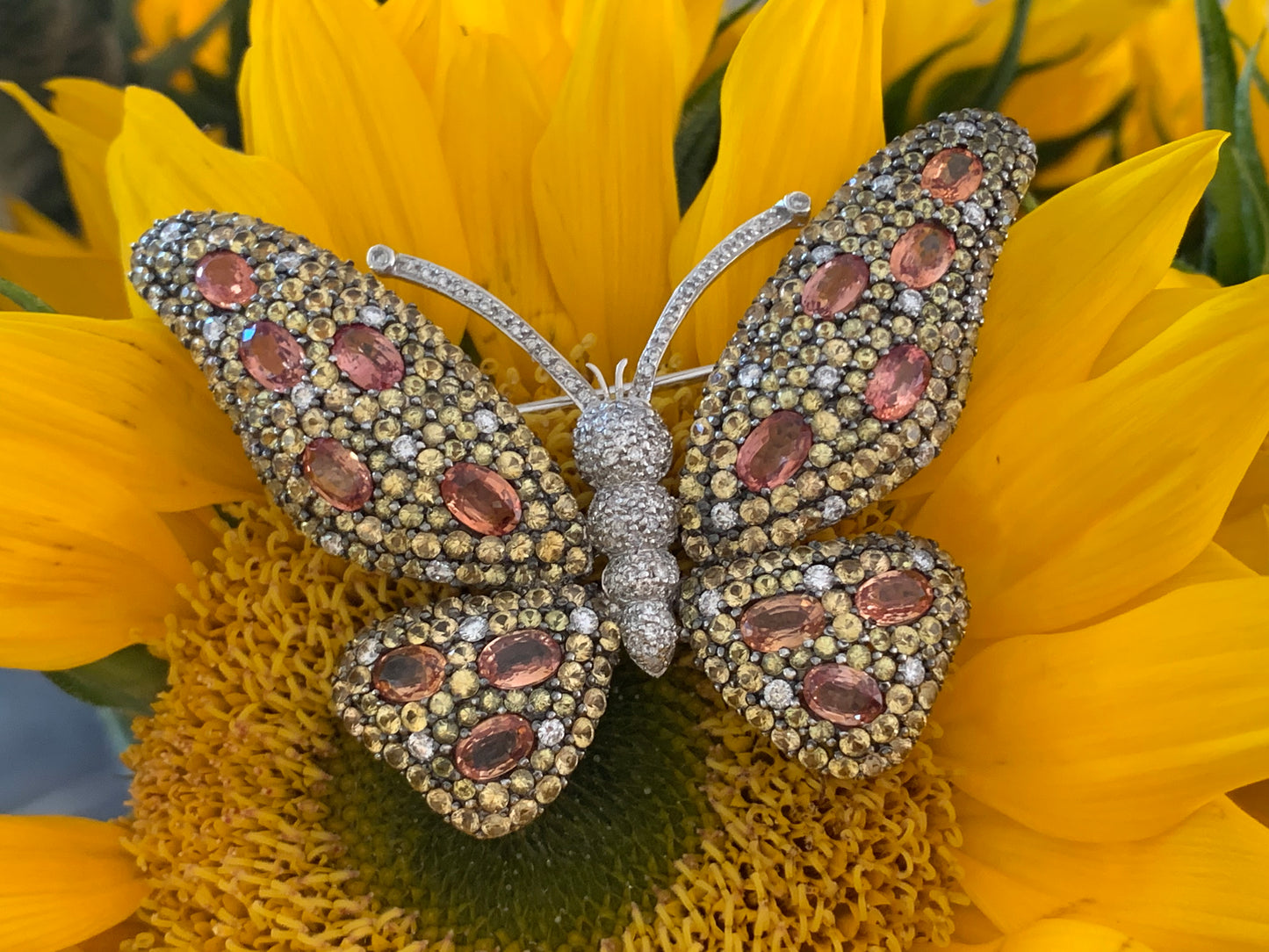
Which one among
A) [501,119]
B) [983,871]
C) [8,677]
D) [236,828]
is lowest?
[983,871]

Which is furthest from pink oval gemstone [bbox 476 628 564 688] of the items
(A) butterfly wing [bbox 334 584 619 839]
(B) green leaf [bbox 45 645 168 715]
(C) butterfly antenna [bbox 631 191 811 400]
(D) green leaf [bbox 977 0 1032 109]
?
(D) green leaf [bbox 977 0 1032 109]

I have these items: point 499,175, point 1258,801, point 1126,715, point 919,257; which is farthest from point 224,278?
point 1258,801

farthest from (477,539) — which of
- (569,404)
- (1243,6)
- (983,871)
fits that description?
(1243,6)

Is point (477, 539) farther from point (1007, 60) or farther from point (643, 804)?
point (1007, 60)

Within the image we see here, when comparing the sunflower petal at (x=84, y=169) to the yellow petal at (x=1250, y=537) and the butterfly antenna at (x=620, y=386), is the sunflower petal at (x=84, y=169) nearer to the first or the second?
the butterfly antenna at (x=620, y=386)

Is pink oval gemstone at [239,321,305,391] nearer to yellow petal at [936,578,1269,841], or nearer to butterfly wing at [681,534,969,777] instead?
butterfly wing at [681,534,969,777]

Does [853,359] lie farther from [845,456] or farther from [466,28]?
[466,28]

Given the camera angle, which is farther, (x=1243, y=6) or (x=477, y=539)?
(x=1243, y=6)
